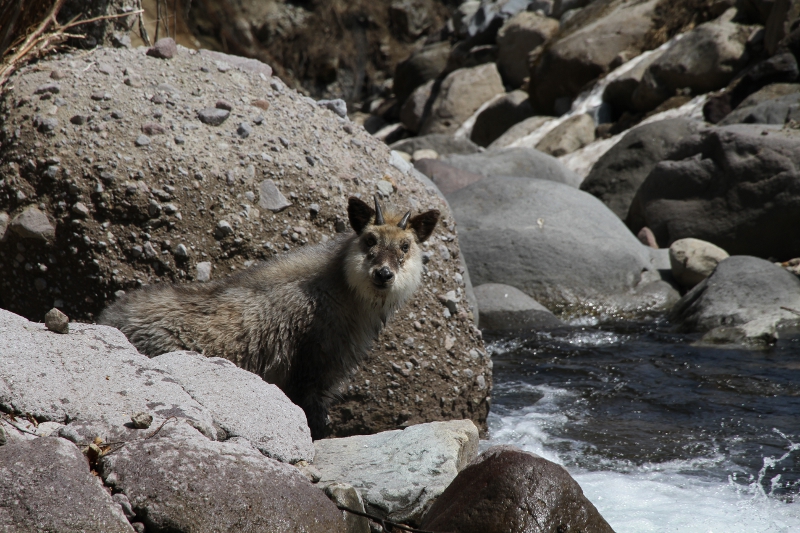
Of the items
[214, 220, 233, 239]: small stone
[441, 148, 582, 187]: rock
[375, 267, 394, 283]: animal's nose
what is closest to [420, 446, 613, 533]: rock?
[375, 267, 394, 283]: animal's nose

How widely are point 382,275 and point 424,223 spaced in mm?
589

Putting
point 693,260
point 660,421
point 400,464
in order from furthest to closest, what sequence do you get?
point 693,260 < point 660,421 < point 400,464

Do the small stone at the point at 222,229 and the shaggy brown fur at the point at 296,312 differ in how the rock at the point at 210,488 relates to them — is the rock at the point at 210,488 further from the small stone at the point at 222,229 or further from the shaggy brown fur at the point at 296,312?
the small stone at the point at 222,229

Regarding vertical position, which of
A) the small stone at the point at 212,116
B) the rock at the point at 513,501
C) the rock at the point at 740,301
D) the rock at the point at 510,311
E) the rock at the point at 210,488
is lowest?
the rock at the point at 510,311

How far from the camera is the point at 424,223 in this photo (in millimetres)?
4711

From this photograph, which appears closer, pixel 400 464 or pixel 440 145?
pixel 400 464

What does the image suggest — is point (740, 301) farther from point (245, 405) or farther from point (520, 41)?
point (520, 41)

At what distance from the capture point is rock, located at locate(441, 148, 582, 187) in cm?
1295

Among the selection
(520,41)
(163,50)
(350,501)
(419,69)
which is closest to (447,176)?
(163,50)

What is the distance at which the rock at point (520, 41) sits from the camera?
69.8ft

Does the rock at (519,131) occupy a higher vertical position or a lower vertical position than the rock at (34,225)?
lower

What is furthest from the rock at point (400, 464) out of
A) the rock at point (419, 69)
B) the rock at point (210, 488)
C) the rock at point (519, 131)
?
the rock at point (419, 69)

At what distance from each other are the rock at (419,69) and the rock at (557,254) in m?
15.0

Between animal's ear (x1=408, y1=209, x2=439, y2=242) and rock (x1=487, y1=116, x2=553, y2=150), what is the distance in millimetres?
13265
